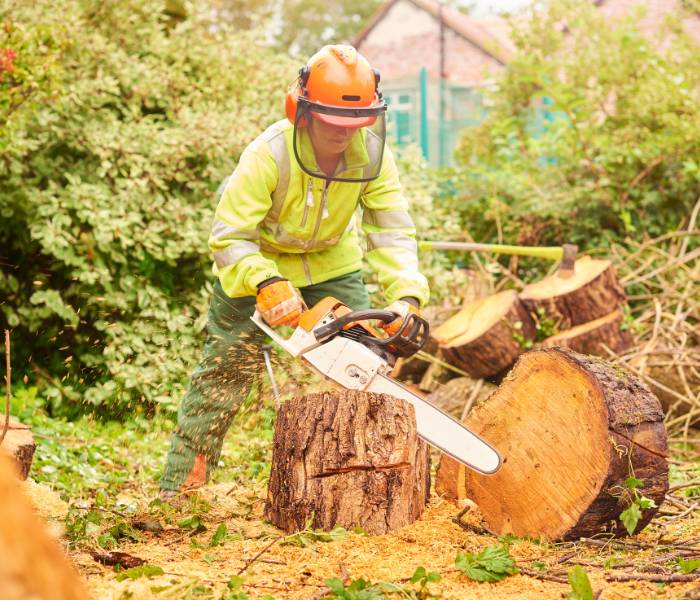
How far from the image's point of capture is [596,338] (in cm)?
506

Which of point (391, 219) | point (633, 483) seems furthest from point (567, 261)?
point (633, 483)

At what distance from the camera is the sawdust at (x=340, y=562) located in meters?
2.22

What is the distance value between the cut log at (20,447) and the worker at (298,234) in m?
0.57

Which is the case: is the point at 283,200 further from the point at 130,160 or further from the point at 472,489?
the point at 130,160

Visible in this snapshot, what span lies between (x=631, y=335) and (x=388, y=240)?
246 centimetres

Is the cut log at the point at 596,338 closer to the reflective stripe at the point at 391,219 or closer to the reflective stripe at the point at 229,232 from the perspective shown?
the reflective stripe at the point at 391,219

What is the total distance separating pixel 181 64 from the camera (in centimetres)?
630

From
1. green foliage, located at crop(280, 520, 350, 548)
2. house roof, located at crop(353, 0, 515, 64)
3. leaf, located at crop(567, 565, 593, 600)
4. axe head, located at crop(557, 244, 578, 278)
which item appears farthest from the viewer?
house roof, located at crop(353, 0, 515, 64)

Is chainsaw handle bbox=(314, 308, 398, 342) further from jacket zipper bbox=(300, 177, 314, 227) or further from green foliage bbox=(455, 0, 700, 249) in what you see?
green foliage bbox=(455, 0, 700, 249)

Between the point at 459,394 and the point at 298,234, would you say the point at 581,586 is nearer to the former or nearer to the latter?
the point at 298,234

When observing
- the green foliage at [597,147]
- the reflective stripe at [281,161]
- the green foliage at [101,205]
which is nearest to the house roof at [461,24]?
the green foliage at [597,147]

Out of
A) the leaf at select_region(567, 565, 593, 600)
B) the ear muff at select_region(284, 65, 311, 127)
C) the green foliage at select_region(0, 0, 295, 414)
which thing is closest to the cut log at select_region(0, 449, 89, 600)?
the leaf at select_region(567, 565, 593, 600)

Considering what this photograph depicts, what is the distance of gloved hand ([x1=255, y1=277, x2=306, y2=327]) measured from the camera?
3.01 metres

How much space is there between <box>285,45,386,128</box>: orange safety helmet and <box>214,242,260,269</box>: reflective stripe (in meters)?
0.49
